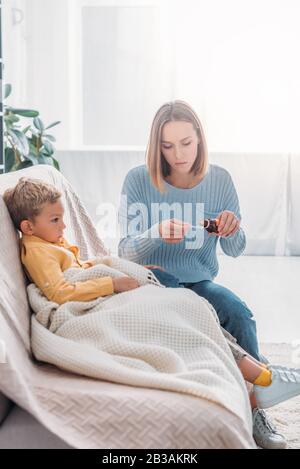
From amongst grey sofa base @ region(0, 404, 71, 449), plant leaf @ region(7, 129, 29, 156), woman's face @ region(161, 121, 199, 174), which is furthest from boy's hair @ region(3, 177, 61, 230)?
plant leaf @ region(7, 129, 29, 156)

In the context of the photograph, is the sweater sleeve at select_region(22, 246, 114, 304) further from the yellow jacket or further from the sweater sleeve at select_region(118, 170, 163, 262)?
the sweater sleeve at select_region(118, 170, 163, 262)

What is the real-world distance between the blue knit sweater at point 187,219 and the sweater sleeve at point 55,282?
347 mm

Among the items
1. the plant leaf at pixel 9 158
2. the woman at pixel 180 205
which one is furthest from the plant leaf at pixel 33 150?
the woman at pixel 180 205

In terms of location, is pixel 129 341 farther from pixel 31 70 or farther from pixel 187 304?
pixel 31 70

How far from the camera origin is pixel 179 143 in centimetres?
183

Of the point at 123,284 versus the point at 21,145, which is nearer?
the point at 123,284

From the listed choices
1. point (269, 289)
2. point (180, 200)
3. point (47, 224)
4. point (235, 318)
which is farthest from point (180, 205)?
point (269, 289)

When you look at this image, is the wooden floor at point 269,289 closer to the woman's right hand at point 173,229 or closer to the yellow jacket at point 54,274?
the woman's right hand at point 173,229

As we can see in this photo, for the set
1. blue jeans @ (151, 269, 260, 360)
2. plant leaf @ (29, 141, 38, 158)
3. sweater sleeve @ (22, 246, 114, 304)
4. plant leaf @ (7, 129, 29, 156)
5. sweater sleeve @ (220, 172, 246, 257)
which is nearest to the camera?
sweater sleeve @ (22, 246, 114, 304)

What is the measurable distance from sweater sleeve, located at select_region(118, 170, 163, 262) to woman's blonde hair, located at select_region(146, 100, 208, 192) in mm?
55

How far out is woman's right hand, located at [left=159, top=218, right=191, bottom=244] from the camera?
1694mm

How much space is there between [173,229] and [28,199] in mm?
374

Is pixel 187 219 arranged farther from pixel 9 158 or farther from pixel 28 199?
→ pixel 9 158

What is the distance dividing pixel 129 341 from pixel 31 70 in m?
3.44
